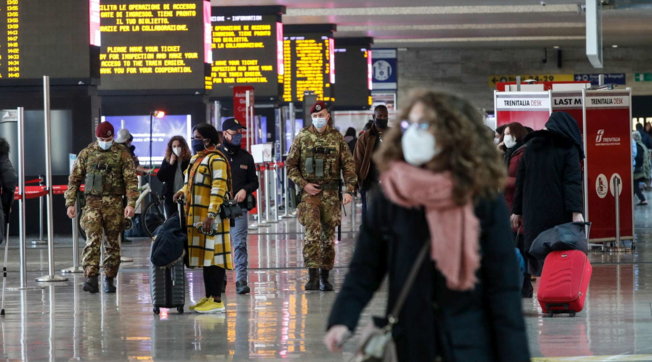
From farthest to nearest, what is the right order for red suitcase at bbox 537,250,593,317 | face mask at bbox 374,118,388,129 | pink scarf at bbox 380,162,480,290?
face mask at bbox 374,118,388,129 < red suitcase at bbox 537,250,593,317 < pink scarf at bbox 380,162,480,290

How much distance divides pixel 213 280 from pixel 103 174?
7.66ft

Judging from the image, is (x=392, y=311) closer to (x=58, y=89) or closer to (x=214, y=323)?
(x=214, y=323)

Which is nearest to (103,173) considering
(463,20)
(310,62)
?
(310,62)

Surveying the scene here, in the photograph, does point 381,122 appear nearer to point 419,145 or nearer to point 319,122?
point 319,122

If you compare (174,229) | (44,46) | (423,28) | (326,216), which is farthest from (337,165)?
(423,28)

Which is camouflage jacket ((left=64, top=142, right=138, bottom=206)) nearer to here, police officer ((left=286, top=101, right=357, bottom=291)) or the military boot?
the military boot

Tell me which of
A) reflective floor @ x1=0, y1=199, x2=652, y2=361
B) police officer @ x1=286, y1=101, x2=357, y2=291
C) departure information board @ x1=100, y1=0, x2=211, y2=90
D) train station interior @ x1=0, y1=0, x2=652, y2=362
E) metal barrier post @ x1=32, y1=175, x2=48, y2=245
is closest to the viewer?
reflective floor @ x1=0, y1=199, x2=652, y2=361

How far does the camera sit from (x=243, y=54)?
2656 cm

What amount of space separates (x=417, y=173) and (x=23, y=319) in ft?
24.9

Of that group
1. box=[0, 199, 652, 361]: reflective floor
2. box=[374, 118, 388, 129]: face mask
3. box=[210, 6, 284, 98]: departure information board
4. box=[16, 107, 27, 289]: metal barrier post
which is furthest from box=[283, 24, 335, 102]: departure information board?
box=[16, 107, 27, 289]: metal barrier post

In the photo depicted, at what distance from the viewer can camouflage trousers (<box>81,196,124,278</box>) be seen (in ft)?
42.2

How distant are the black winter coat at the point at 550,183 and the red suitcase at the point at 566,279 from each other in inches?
13.5

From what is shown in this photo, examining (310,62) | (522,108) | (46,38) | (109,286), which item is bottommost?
(109,286)

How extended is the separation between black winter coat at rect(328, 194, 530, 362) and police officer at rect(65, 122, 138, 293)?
883 cm
